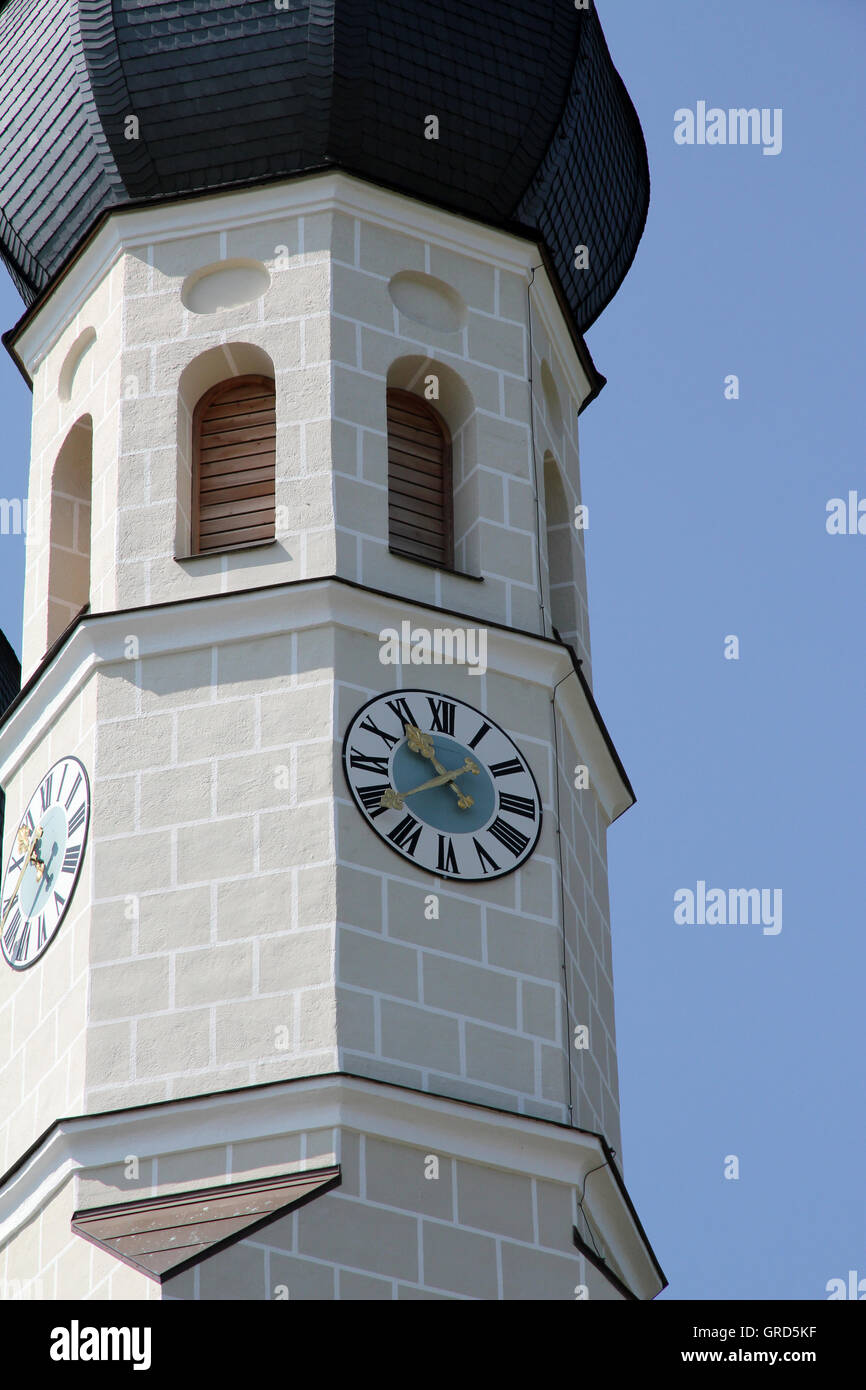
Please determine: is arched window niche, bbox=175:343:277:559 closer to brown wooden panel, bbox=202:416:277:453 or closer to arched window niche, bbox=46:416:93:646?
brown wooden panel, bbox=202:416:277:453

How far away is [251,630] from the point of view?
930 inches

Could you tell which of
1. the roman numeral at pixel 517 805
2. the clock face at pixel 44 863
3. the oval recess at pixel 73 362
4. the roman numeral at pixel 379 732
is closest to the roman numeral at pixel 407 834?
the roman numeral at pixel 379 732

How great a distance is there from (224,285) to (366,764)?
3.92m

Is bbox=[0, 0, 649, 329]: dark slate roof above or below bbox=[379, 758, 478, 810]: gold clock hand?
above

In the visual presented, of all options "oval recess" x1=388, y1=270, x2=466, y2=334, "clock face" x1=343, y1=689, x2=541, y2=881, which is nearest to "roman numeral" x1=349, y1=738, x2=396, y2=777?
"clock face" x1=343, y1=689, x2=541, y2=881

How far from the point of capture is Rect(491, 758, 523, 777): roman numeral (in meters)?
23.4

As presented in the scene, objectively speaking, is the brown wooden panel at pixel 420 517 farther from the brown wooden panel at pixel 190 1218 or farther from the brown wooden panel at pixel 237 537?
the brown wooden panel at pixel 190 1218

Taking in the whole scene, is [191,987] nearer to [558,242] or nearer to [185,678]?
[185,678]

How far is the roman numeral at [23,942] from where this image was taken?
23.7 metres

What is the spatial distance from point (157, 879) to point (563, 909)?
95.6 inches

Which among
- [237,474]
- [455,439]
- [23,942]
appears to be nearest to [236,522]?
[237,474]

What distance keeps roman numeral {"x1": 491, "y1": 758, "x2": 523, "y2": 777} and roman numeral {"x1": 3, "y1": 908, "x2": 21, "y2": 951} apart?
3051mm

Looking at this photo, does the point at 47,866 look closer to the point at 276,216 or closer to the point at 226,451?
the point at 226,451
